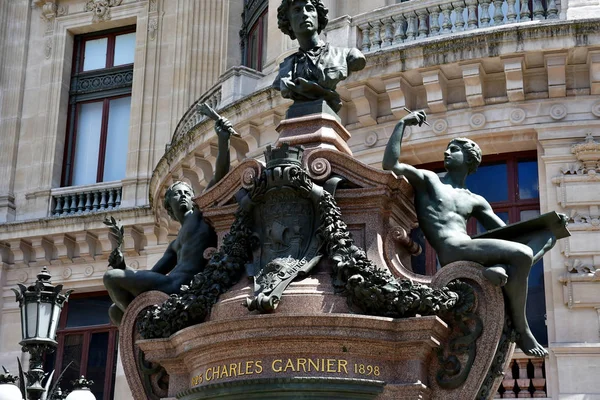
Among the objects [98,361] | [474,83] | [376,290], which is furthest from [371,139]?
[376,290]

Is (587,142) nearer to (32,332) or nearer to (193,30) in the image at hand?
(32,332)

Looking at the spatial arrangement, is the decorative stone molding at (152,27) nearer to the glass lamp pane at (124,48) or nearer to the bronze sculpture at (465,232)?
the glass lamp pane at (124,48)

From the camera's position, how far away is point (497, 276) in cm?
846

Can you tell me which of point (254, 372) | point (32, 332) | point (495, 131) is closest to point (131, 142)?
point (495, 131)

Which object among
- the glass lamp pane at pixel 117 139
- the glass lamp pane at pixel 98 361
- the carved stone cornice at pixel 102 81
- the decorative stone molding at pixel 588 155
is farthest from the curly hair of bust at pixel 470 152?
A: the carved stone cornice at pixel 102 81

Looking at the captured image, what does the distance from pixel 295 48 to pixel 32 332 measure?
804cm

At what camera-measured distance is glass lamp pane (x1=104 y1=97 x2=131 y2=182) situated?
85.5ft

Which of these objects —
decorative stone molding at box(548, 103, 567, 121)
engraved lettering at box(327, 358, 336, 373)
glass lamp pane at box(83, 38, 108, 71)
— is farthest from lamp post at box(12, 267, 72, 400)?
glass lamp pane at box(83, 38, 108, 71)

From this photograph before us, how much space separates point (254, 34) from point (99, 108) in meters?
4.89

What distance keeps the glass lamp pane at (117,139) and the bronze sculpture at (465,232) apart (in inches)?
669

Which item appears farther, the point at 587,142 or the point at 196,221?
the point at 587,142

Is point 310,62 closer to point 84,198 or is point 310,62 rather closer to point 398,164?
point 398,164

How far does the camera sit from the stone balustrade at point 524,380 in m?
15.5

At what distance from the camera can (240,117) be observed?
62.4ft
